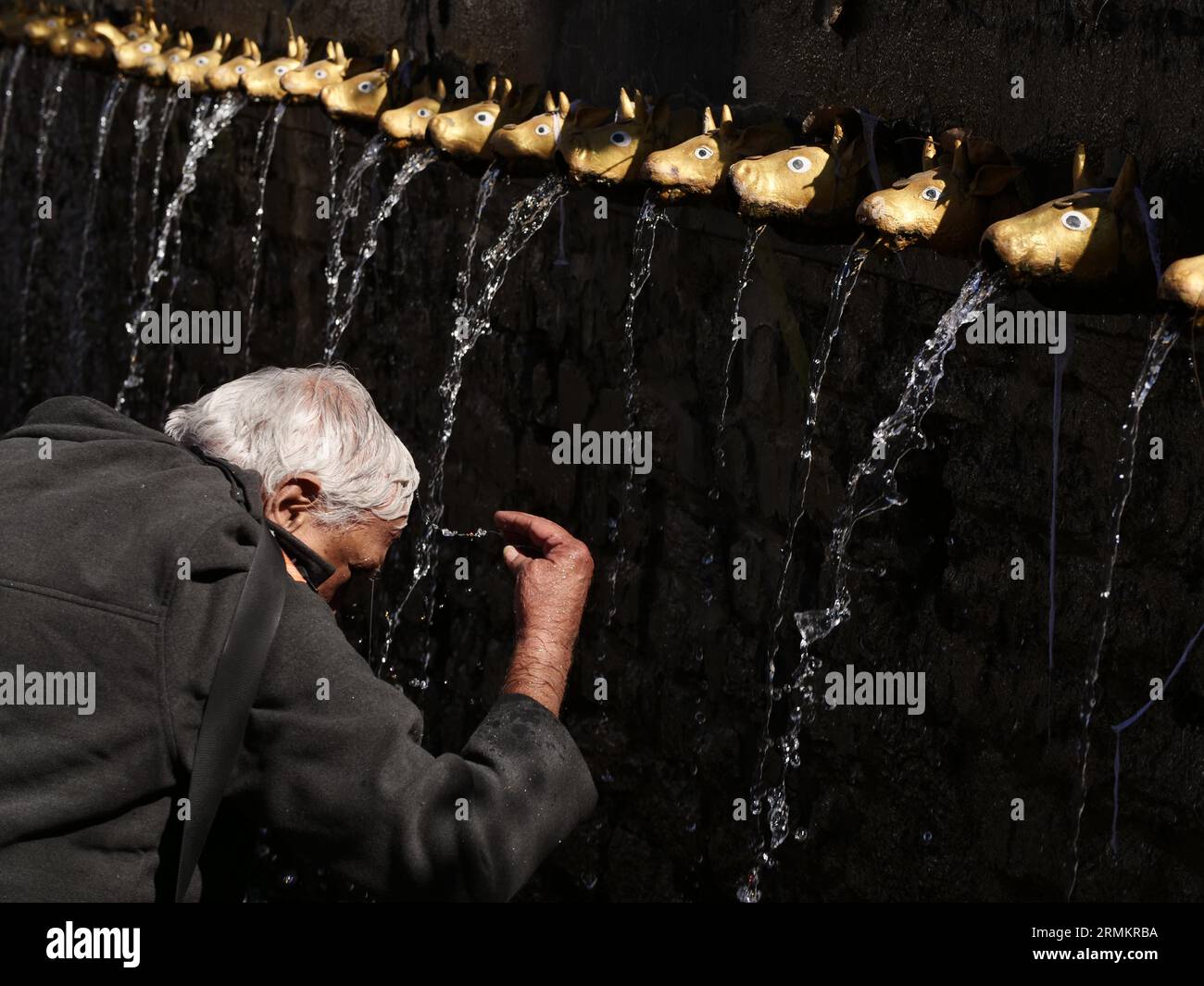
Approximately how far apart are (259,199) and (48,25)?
5.27 ft

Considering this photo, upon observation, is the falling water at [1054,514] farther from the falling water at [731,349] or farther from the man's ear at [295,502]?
the man's ear at [295,502]

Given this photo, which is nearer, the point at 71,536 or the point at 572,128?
the point at 71,536

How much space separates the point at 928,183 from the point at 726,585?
1475 millimetres

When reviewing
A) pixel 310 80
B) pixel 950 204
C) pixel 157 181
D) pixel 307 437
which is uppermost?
pixel 157 181

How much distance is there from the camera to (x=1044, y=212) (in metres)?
2.01

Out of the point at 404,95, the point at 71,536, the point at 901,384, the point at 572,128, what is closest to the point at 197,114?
the point at 404,95

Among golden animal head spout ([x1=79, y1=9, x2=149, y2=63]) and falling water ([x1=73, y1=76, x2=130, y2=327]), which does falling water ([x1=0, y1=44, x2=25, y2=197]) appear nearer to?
falling water ([x1=73, y1=76, x2=130, y2=327])

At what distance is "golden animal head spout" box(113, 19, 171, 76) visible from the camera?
18.3 ft

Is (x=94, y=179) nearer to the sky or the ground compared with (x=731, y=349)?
nearer to the sky

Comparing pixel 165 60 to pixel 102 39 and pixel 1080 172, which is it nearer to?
pixel 102 39

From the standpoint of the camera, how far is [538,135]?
125 inches

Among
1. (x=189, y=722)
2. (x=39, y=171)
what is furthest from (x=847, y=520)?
(x=39, y=171)

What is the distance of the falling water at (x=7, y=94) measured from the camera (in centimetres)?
757
